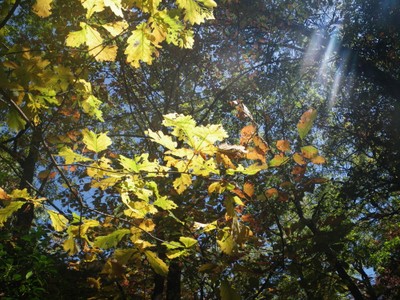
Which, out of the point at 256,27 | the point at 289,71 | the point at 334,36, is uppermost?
the point at 334,36

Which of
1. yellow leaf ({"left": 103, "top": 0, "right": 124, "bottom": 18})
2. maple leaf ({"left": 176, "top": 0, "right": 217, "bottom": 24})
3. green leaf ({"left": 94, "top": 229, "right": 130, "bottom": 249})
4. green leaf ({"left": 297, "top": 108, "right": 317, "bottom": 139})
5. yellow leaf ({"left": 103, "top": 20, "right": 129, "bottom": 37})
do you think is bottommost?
green leaf ({"left": 94, "top": 229, "right": 130, "bottom": 249})

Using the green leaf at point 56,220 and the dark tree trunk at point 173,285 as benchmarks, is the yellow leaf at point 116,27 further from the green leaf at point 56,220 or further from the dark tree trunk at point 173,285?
the dark tree trunk at point 173,285

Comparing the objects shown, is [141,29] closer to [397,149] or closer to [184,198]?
[184,198]

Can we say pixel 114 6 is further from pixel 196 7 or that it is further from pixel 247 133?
pixel 247 133

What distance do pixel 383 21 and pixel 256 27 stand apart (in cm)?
295

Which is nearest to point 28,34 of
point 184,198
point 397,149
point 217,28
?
point 217,28

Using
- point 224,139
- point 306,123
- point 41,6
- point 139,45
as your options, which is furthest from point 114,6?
point 224,139

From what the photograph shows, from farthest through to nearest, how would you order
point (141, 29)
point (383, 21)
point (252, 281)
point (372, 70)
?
1. point (372, 70)
2. point (383, 21)
3. point (252, 281)
4. point (141, 29)

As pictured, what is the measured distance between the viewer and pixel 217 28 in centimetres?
718

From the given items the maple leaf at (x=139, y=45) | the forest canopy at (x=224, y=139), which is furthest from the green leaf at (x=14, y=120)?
the maple leaf at (x=139, y=45)

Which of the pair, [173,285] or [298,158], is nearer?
[298,158]

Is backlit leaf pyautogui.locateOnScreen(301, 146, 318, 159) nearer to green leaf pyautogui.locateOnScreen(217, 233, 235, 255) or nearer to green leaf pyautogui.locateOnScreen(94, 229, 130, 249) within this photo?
green leaf pyautogui.locateOnScreen(217, 233, 235, 255)

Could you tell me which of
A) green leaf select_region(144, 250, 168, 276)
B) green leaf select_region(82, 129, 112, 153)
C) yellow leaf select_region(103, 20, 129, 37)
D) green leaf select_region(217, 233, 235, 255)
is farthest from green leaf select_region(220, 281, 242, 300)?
yellow leaf select_region(103, 20, 129, 37)

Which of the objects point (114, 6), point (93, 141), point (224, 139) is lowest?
point (93, 141)
